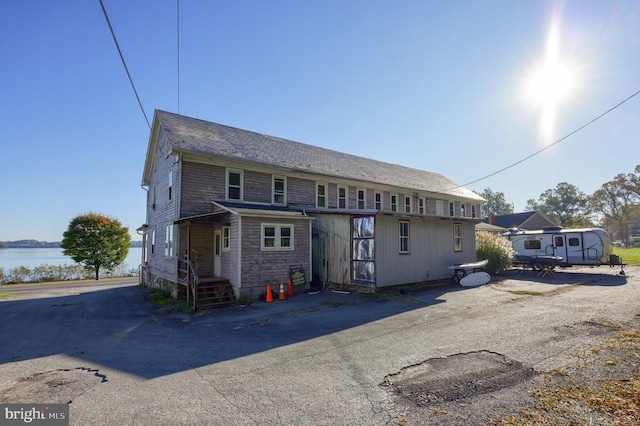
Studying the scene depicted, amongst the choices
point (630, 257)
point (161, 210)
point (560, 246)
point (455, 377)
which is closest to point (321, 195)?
point (161, 210)

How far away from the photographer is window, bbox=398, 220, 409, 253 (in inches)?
584

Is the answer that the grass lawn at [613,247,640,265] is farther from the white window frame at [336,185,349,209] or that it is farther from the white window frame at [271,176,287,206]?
the white window frame at [271,176,287,206]

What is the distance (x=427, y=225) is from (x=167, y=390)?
45.2 feet

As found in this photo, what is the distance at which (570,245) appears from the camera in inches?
860

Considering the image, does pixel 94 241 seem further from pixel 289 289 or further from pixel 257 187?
pixel 289 289

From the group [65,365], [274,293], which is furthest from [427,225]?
[65,365]

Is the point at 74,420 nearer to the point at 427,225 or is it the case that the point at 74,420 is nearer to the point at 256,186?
the point at 256,186

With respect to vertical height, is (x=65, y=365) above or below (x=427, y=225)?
below

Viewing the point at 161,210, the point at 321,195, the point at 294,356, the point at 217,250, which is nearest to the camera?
the point at 294,356

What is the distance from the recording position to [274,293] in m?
13.1

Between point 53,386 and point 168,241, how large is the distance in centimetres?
1109

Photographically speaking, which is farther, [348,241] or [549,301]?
[348,241]

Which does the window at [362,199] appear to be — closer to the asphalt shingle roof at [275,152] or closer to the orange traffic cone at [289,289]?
the asphalt shingle roof at [275,152]

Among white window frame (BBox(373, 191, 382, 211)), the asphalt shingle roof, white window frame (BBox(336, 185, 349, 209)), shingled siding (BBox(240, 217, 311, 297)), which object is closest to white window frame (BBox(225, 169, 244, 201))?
the asphalt shingle roof
